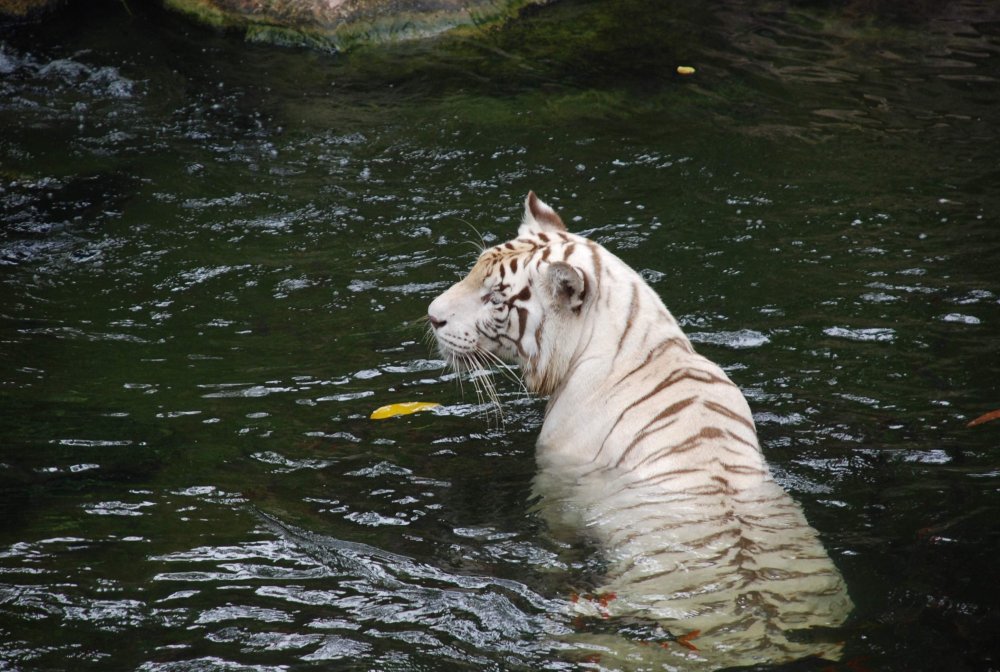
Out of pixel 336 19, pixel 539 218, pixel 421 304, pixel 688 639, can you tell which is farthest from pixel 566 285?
pixel 336 19

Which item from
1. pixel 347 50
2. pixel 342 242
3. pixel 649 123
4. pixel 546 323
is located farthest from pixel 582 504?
pixel 347 50

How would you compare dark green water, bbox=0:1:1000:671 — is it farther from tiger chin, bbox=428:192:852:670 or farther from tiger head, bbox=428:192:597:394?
tiger head, bbox=428:192:597:394

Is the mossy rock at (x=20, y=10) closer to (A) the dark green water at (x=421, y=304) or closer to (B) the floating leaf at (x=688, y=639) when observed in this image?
(A) the dark green water at (x=421, y=304)

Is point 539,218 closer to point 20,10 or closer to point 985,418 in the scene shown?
point 985,418

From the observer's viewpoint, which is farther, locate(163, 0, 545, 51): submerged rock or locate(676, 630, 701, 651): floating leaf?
locate(163, 0, 545, 51): submerged rock

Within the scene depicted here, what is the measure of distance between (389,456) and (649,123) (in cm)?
383

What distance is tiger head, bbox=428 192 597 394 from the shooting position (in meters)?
3.46

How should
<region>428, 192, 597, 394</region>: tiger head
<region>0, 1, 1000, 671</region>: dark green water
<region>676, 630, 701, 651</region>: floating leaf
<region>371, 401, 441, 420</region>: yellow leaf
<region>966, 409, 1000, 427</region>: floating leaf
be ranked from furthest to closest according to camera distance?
<region>371, 401, 441, 420</region>: yellow leaf < <region>966, 409, 1000, 427</region>: floating leaf < <region>428, 192, 597, 394</region>: tiger head < <region>0, 1, 1000, 671</region>: dark green water < <region>676, 630, 701, 651</region>: floating leaf

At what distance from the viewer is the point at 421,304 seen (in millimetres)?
5020

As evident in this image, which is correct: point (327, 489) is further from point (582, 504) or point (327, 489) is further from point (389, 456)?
point (582, 504)

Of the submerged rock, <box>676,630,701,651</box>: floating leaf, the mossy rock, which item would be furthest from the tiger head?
the mossy rock

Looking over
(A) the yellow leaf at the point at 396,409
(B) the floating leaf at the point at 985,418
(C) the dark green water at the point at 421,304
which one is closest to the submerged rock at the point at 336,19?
(C) the dark green water at the point at 421,304

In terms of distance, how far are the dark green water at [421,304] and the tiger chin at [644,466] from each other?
15 centimetres

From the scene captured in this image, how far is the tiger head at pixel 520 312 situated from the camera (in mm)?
3459
